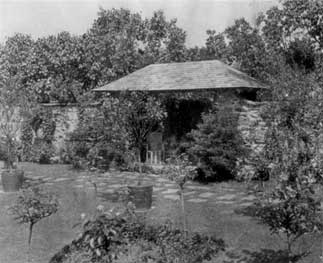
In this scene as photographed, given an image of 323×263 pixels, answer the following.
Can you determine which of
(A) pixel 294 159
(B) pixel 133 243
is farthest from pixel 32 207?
(A) pixel 294 159

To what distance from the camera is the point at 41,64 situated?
24.7m

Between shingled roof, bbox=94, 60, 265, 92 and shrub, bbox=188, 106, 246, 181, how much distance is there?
156 centimetres

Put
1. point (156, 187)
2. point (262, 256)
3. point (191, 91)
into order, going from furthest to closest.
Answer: point (191, 91) < point (156, 187) < point (262, 256)

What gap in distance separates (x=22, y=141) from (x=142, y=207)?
9.66 metres

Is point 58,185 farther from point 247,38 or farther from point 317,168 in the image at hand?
point 247,38

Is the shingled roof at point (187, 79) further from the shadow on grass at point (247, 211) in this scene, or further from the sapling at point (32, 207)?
the sapling at point (32, 207)

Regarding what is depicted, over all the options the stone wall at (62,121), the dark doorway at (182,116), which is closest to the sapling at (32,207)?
the dark doorway at (182,116)

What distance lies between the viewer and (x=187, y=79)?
14523mm

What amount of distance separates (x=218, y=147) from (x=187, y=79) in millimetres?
3653

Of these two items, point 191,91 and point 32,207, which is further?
point 191,91

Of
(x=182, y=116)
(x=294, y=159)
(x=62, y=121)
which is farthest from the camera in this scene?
(x=62, y=121)

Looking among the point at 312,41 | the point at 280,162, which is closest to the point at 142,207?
the point at 280,162

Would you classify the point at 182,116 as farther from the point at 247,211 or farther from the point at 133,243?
the point at 133,243

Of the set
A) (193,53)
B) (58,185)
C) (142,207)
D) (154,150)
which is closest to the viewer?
(142,207)
